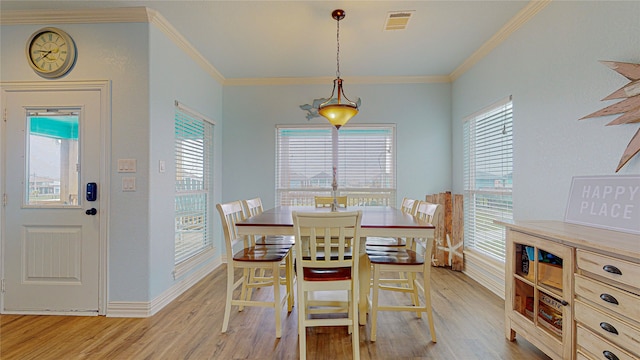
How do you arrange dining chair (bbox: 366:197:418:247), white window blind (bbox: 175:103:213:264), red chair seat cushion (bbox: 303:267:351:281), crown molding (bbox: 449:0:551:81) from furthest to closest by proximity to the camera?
white window blind (bbox: 175:103:213:264), dining chair (bbox: 366:197:418:247), crown molding (bbox: 449:0:551:81), red chair seat cushion (bbox: 303:267:351:281)

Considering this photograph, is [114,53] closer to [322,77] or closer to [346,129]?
[322,77]

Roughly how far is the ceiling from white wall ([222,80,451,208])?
327 mm

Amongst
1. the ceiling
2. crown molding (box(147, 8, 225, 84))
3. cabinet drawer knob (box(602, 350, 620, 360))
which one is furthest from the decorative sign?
crown molding (box(147, 8, 225, 84))

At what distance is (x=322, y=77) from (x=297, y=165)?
1.34m

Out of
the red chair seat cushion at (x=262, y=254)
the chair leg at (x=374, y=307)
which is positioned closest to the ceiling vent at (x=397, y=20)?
the chair leg at (x=374, y=307)

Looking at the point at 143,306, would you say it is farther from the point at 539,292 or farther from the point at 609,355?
the point at 609,355

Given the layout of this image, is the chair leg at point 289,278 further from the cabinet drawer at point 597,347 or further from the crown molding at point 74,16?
the crown molding at point 74,16

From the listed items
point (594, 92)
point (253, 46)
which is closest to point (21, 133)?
point (253, 46)

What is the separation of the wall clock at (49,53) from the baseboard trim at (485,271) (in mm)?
4555

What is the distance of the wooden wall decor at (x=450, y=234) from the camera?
3787 millimetres

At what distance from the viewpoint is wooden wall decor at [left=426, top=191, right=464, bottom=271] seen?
3.79 m

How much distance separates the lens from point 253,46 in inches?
129

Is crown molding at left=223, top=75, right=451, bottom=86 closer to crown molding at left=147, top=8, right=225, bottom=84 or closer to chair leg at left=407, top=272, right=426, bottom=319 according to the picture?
crown molding at left=147, top=8, right=225, bottom=84

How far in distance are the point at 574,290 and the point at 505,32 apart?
248 cm
